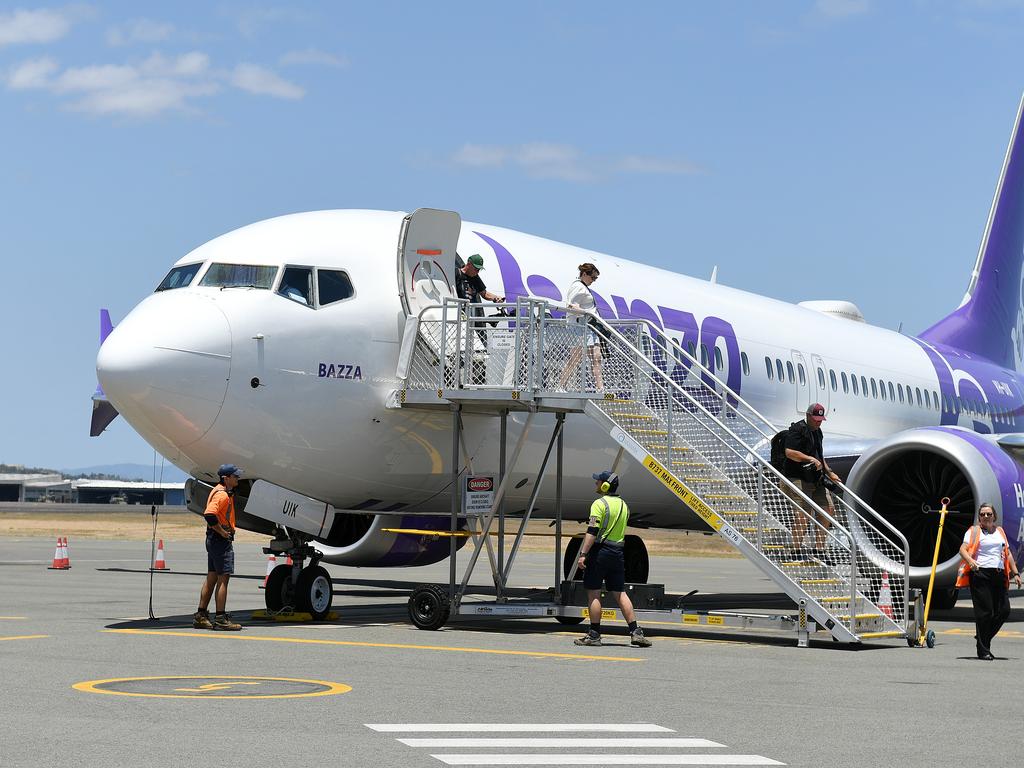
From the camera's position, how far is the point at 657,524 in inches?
873

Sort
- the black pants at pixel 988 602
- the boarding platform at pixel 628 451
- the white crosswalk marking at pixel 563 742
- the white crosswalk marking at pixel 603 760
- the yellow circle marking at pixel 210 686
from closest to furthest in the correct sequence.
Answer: the white crosswalk marking at pixel 603 760
the white crosswalk marking at pixel 563 742
the yellow circle marking at pixel 210 686
the black pants at pixel 988 602
the boarding platform at pixel 628 451

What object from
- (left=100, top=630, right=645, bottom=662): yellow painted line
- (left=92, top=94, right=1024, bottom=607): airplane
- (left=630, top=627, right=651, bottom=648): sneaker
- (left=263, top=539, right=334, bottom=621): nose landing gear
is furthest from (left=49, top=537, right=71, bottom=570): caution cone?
(left=630, top=627, right=651, bottom=648): sneaker

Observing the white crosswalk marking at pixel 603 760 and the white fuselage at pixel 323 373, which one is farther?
the white fuselage at pixel 323 373

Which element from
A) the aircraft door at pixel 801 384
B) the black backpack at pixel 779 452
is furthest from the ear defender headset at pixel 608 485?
the aircraft door at pixel 801 384

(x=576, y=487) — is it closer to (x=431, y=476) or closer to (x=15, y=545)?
(x=431, y=476)

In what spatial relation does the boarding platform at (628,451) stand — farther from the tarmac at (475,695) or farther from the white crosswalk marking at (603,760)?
the white crosswalk marking at (603,760)

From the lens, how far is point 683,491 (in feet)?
53.0

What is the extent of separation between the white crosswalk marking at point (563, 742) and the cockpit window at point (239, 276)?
8.42 meters

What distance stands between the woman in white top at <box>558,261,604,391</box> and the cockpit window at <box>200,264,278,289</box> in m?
3.37

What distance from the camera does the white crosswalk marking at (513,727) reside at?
885 cm

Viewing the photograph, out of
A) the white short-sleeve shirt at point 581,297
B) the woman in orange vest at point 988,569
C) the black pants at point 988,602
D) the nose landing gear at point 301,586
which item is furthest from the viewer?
the white short-sleeve shirt at point 581,297

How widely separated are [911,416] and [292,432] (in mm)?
15245

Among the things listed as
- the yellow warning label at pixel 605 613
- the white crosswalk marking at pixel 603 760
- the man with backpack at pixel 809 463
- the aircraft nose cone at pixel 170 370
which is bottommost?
the white crosswalk marking at pixel 603 760

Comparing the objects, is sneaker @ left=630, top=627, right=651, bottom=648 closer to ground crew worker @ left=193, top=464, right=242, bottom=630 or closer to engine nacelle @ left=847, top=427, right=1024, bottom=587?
ground crew worker @ left=193, top=464, right=242, bottom=630
